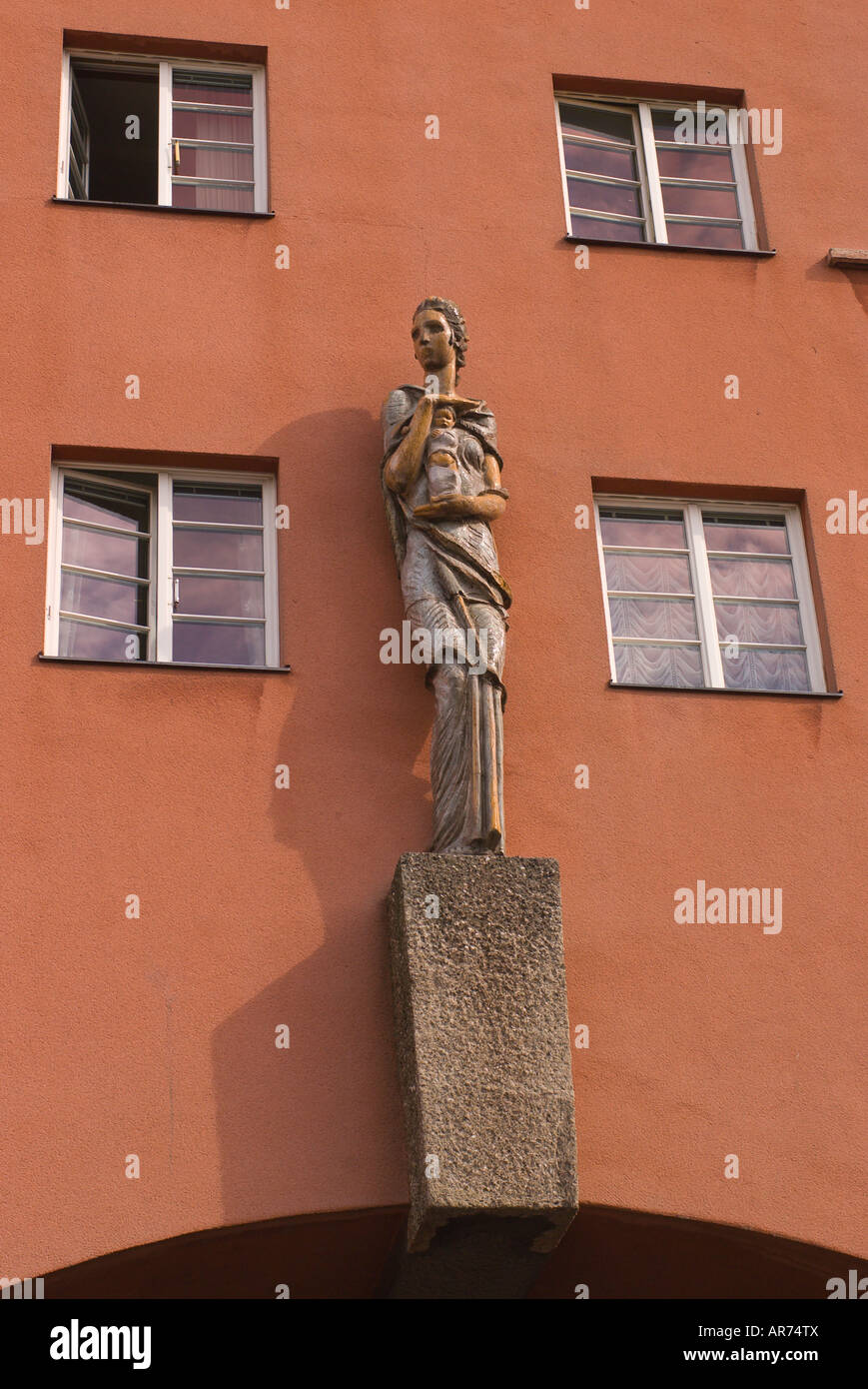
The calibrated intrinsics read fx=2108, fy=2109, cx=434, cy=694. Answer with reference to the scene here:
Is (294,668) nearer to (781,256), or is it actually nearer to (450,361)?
(450,361)

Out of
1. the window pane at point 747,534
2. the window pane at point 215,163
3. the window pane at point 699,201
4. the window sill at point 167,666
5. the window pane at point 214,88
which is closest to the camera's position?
the window sill at point 167,666

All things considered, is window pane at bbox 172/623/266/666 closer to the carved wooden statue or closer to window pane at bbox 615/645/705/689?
the carved wooden statue

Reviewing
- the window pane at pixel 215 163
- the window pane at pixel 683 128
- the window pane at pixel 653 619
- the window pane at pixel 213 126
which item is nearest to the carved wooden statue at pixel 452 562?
the window pane at pixel 653 619

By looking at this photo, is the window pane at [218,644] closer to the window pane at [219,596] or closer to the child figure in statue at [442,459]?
the window pane at [219,596]

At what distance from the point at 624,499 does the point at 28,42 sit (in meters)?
4.25

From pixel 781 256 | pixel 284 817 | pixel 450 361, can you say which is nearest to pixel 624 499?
pixel 450 361

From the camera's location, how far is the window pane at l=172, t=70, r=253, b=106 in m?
12.1

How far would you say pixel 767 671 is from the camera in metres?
10.8

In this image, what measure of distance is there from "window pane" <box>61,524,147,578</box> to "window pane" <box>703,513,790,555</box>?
9.85 feet

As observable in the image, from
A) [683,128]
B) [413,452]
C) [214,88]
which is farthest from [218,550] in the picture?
[683,128]

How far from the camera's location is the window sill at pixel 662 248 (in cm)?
1175

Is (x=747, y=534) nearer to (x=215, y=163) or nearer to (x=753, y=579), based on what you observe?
(x=753, y=579)

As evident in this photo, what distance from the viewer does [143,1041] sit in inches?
357

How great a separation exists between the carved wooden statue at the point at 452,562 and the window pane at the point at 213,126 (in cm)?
197
